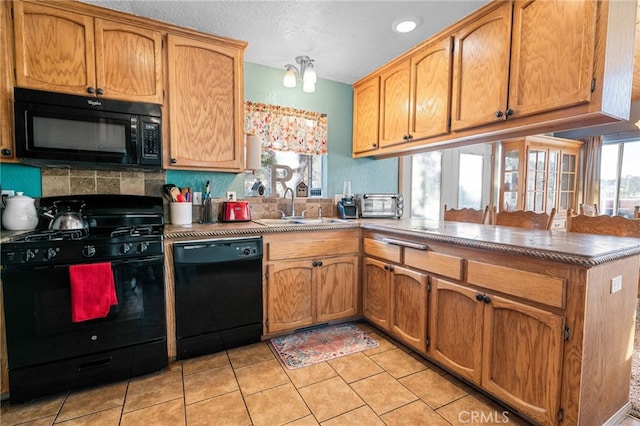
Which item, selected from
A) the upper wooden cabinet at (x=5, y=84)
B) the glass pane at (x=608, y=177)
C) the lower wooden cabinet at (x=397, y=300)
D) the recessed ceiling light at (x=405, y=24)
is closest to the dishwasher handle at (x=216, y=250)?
the lower wooden cabinet at (x=397, y=300)

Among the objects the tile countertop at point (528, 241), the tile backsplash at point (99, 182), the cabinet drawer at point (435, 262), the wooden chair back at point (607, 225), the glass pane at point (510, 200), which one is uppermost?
the tile backsplash at point (99, 182)

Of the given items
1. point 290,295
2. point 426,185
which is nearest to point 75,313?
point 290,295

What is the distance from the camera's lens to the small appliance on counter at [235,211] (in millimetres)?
2504

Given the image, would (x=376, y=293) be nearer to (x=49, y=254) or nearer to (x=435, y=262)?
(x=435, y=262)

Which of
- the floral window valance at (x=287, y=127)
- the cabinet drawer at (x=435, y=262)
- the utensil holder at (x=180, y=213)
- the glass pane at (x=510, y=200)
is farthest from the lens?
the glass pane at (x=510, y=200)

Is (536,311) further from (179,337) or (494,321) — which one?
(179,337)

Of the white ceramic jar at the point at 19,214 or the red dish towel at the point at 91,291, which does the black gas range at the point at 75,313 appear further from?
the white ceramic jar at the point at 19,214

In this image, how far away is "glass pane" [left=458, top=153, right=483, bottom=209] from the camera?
14.8 ft

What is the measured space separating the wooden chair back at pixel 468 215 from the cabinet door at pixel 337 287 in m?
1.08

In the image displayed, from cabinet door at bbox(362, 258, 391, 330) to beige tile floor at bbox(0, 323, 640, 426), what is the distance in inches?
15.0

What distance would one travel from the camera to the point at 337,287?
8.25 ft

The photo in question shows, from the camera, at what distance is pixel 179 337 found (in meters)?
2.00

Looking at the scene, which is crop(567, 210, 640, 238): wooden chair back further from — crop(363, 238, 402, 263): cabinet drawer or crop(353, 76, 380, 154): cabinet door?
crop(353, 76, 380, 154): cabinet door

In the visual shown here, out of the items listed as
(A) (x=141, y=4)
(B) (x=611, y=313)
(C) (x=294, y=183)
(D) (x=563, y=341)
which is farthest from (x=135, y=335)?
(B) (x=611, y=313)
